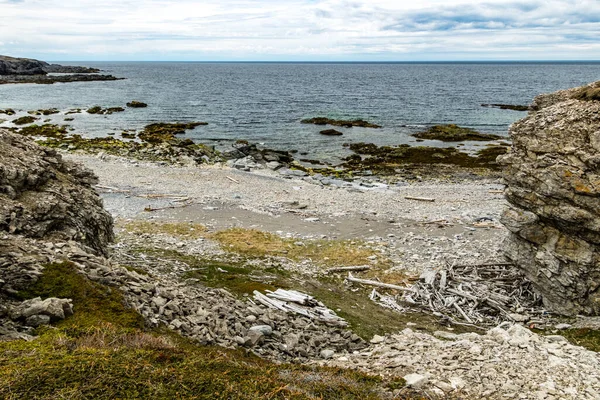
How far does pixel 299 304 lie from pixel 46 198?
29.2 ft

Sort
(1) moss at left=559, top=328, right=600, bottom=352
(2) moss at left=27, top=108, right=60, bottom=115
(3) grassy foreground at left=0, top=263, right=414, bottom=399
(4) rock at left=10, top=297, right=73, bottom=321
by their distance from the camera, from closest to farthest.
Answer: (3) grassy foreground at left=0, top=263, right=414, bottom=399 → (4) rock at left=10, top=297, right=73, bottom=321 → (1) moss at left=559, top=328, right=600, bottom=352 → (2) moss at left=27, top=108, right=60, bottom=115

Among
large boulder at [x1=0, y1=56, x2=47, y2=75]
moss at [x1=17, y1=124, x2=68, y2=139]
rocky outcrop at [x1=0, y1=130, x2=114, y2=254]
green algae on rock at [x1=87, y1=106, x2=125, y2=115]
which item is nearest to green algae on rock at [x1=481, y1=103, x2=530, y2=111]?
green algae on rock at [x1=87, y1=106, x2=125, y2=115]

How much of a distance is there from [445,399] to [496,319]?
24.5 ft

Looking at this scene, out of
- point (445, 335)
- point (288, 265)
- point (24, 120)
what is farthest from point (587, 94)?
point (24, 120)

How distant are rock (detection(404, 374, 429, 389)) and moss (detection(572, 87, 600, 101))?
36.2 ft

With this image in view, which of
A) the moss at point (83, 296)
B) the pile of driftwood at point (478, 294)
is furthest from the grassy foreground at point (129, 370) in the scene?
the pile of driftwood at point (478, 294)

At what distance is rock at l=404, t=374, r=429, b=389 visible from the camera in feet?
28.9

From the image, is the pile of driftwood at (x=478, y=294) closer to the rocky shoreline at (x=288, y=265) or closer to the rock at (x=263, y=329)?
the rocky shoreline at (x=288, y=265)

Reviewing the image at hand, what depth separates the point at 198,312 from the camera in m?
11.5

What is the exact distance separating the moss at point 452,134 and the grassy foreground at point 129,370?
1916 inches

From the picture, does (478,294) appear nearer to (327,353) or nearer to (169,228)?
(327,353)

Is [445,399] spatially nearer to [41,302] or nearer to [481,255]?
[41,302]

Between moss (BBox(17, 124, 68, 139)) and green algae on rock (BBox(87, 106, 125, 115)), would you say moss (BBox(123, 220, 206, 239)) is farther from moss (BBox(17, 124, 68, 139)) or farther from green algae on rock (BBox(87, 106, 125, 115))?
green algae on rock (BBox(87, 106, 125, 115))

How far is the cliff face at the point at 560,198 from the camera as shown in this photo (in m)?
13.6
